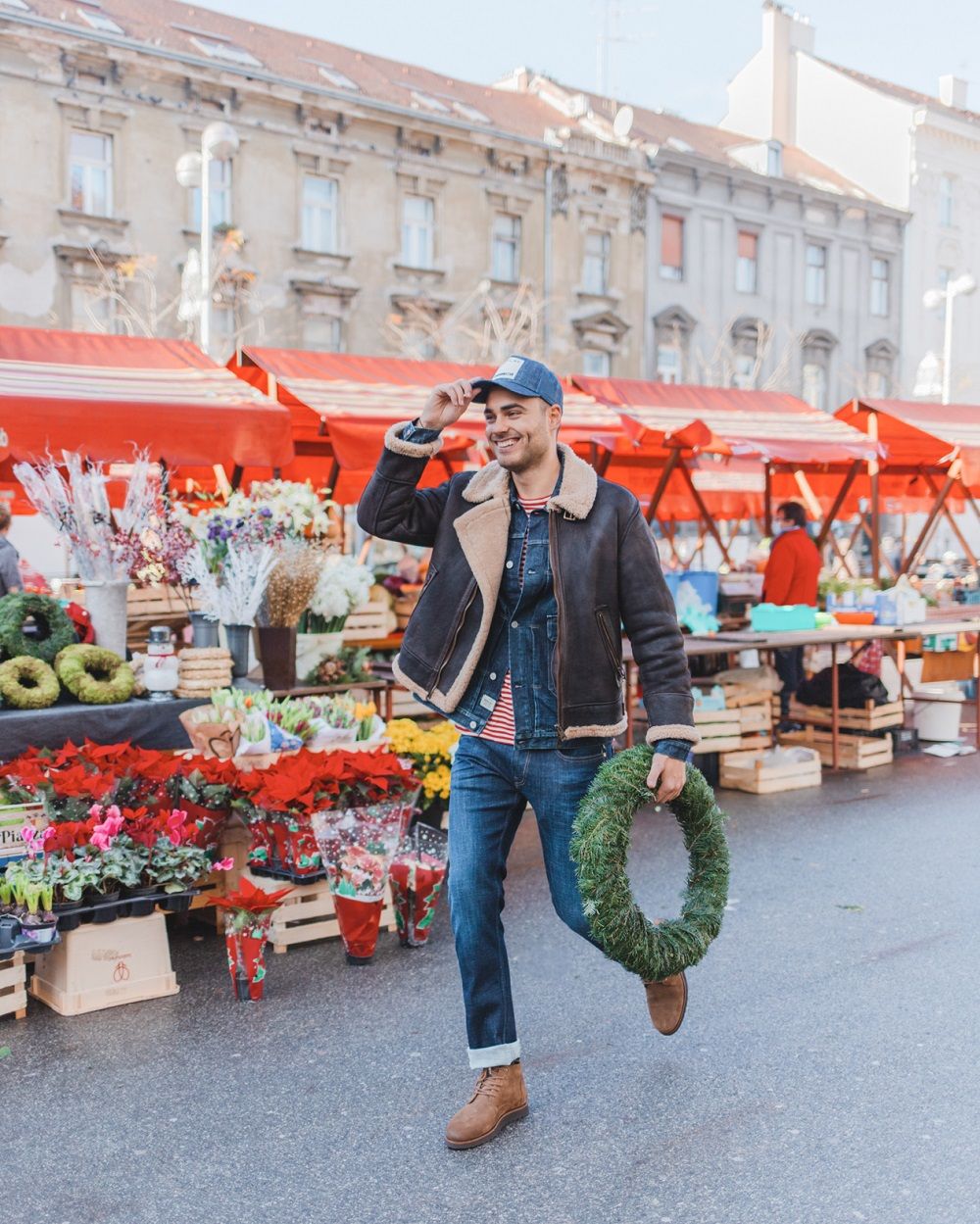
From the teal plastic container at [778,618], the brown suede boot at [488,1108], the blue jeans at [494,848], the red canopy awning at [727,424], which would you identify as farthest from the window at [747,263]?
the brown suede boot at [488,1108]

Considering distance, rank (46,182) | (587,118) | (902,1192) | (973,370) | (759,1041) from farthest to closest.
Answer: (973,370)
(587,118)
(46,182)
(759,1041)
(902,1192)

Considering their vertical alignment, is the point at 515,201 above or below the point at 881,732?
above

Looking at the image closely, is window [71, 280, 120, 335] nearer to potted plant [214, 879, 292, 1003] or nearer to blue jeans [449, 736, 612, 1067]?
potted plant [214, 879, 292, 1003]

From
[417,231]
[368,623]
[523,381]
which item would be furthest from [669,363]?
[523,381]

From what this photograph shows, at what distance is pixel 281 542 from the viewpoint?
639cm

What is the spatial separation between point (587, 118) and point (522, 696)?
32481mm

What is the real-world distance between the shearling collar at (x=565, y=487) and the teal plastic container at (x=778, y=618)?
6.53 m

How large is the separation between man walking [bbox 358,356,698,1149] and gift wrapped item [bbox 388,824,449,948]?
164 cm

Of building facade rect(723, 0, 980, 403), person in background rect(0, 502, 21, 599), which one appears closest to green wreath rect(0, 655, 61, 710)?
person in background rect(0, 502, 21, 599)

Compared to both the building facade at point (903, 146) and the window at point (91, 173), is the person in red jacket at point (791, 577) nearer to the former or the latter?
the window at point (91, 173)

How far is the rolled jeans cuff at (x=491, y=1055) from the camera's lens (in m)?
3.41

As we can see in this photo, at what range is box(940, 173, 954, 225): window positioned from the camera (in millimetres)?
40062

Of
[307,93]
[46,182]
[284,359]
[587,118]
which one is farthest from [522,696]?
[587,118]

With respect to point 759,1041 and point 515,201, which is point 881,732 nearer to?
point 759,1041
